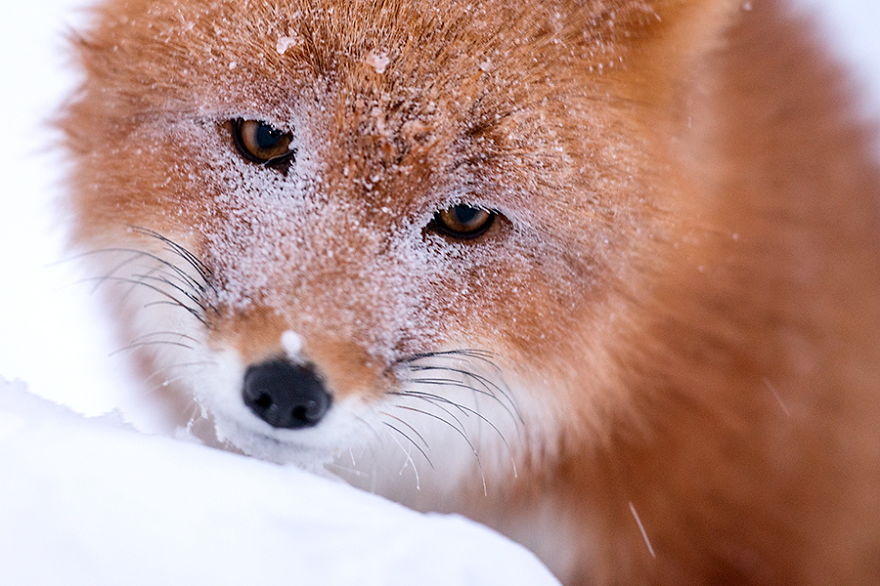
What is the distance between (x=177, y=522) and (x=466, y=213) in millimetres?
650

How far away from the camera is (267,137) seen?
Answer: 1396 millimetres

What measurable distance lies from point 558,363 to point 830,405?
64cm

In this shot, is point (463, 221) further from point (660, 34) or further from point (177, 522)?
point (177, 522)

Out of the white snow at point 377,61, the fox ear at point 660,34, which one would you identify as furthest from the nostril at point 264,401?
the fox ear at point 660,34

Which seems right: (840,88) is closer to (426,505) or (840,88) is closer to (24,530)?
(426,505)

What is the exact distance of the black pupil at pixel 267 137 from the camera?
1.38m

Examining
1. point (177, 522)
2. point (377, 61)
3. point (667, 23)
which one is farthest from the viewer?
point (667, 23)

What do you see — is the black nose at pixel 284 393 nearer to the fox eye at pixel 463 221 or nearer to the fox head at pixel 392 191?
the fox head at pixel 392 191

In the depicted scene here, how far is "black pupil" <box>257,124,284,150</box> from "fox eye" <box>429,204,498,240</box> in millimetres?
285

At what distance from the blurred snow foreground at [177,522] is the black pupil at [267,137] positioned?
1.68 feet

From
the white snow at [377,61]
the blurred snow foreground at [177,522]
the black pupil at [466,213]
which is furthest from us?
the black pupil at [466,213]

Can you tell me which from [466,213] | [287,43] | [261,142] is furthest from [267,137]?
[466,213]

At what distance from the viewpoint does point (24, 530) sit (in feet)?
3.20

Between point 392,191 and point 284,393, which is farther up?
point 392,191
